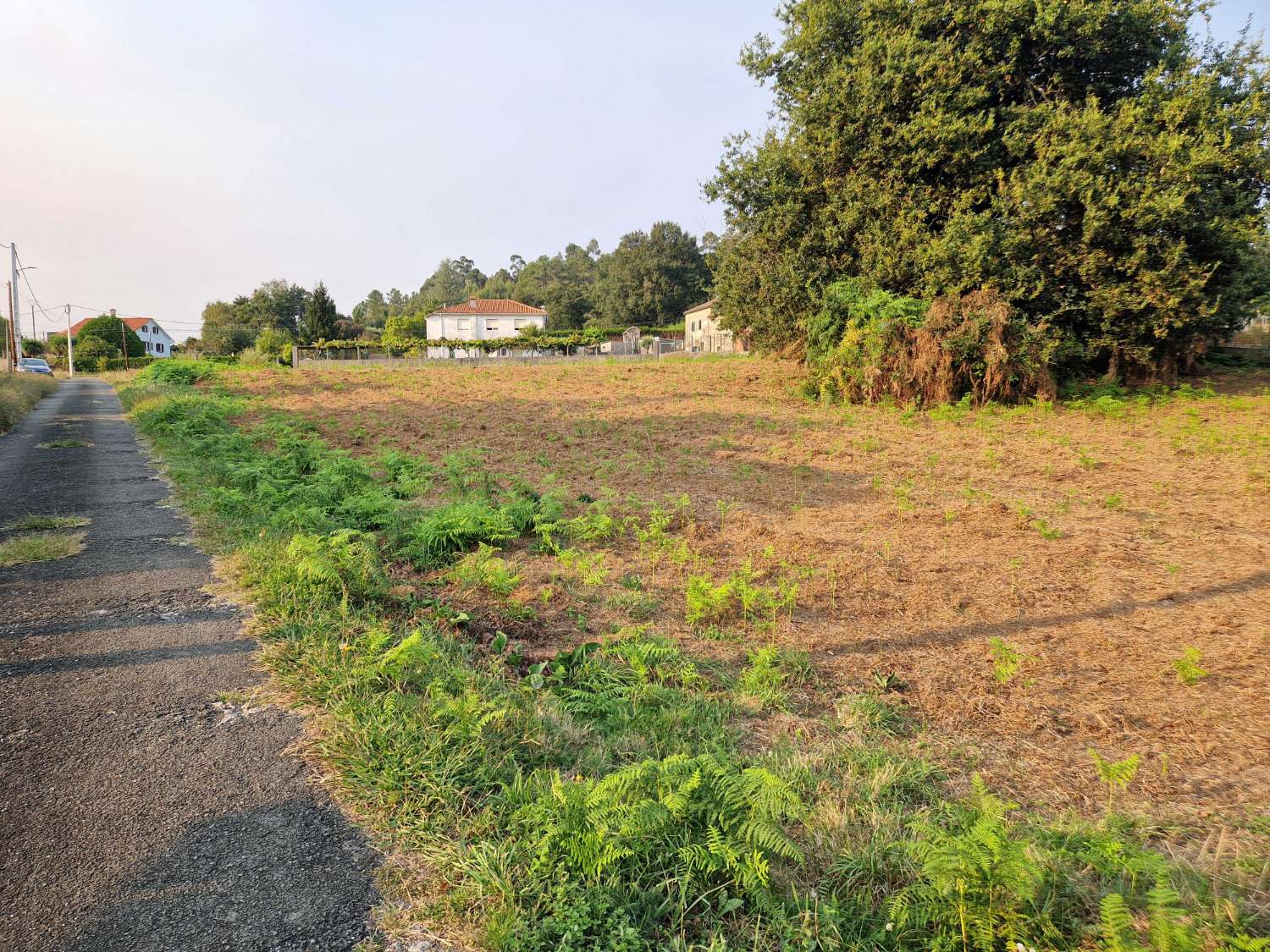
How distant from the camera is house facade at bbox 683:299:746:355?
137 feet

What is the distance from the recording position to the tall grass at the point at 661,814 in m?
2.09

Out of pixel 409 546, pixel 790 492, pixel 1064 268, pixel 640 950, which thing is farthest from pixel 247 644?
pixel 1064 268

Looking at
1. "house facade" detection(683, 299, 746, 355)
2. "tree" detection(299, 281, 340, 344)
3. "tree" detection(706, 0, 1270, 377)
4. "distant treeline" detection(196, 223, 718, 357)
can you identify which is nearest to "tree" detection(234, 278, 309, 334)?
"distant treeline" detection(196, 223, 718, 357)

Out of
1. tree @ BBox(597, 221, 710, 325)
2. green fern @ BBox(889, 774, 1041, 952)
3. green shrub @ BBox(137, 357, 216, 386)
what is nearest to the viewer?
green fern @ BBox(889, 774, 1041, 952)

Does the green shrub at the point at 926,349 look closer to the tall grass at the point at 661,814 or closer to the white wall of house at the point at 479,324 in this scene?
the tall grass at the point at 661,814

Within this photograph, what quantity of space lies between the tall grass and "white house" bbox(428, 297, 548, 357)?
6970 centimetres

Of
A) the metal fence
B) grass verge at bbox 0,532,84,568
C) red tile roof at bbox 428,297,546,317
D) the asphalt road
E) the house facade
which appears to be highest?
red tile roof at bbox 428,297,546,317

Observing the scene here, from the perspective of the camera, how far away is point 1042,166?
13.7m

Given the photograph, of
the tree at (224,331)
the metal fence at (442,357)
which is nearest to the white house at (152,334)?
the tree at (224,331)

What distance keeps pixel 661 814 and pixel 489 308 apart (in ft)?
244

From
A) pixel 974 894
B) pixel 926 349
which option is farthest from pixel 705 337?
pixel 974 894

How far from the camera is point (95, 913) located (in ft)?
7.09

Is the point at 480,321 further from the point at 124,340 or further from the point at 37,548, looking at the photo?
the point at 37,548

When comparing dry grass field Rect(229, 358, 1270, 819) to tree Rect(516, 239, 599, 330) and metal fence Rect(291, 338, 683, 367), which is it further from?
tree Rect(516, 239, 599, 330)
